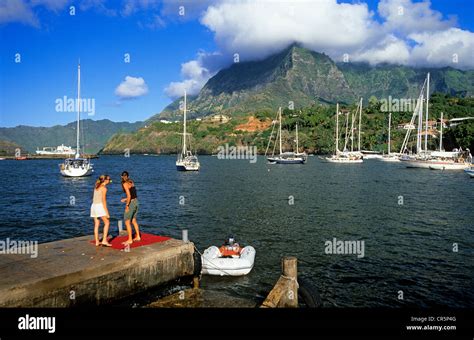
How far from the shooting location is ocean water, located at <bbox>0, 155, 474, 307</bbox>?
54.0ft

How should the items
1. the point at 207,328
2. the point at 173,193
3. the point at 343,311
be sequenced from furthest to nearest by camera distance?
the point at 173,193
the point at 343,311
the point at 207,328

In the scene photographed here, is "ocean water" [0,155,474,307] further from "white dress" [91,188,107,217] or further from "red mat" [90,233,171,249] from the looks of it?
"white dress" [91,188,107,217]

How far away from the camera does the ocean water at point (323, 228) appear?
54.0 ft

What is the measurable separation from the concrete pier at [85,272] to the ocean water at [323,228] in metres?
4.34

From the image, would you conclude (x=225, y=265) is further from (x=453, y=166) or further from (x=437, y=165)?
(x=453, y=166)

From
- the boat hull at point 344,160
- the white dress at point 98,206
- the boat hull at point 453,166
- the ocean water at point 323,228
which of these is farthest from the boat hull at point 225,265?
the boat hull at point 344,160

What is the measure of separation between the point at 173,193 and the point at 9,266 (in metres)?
38.4

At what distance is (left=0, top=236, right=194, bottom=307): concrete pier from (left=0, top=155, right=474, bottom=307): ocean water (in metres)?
4.34

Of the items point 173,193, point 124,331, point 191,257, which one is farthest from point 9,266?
point 173,193

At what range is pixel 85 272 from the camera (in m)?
10.0

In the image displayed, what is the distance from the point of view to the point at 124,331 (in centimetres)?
887

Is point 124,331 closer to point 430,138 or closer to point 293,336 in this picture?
point 293,336

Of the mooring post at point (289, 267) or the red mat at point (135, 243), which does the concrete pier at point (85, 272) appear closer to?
the red mat at point (135, 243)

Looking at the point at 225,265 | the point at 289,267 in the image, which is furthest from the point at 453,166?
the point at 289,267
